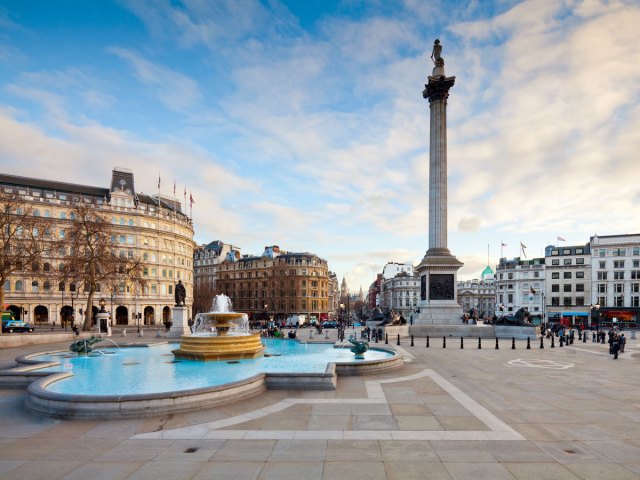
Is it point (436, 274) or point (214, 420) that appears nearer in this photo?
point (214, 420)

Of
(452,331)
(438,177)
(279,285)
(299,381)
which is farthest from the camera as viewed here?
(279,285)

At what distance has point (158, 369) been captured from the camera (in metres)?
18.3

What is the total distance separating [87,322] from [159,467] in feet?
133

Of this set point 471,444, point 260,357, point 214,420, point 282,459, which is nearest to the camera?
point 282,459

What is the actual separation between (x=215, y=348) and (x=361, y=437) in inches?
509

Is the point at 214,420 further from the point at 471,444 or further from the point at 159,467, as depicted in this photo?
the point at 471,444

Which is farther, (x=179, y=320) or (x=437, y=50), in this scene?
(x=437, y=50)

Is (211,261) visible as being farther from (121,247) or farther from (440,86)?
(440,86)


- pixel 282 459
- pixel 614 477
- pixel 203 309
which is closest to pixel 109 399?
pixel 282 459

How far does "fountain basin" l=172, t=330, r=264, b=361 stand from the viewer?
2053 cm

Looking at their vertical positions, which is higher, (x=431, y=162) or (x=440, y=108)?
(x=440, y=108)

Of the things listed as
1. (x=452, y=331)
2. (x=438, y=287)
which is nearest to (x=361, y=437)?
(x=452, y=331)

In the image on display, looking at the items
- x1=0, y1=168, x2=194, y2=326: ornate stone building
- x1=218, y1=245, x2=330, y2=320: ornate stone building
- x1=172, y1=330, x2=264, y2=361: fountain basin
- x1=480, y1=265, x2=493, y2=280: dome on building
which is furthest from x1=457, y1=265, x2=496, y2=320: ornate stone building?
x1=172, y1=330, x2=264, y2=361: fountain basin

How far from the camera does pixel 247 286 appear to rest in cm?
11000
